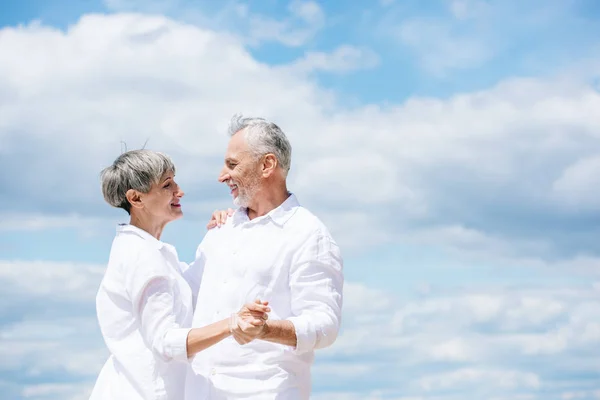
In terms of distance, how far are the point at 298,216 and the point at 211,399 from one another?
1.58 meters

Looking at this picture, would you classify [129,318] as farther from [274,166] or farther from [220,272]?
[274,166]

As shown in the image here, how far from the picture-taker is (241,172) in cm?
664

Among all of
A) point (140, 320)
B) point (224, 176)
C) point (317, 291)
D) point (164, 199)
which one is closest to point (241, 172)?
point (224, 176)

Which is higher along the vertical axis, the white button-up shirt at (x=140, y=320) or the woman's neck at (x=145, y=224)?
the woman's neck at (x=145, y=224)

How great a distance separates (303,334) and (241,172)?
4.84 ft

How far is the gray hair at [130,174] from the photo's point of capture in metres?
6.35

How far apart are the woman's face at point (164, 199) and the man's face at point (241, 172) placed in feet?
1.40

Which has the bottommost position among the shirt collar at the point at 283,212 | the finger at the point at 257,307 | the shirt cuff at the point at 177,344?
the shirt cuff at the point at 177,344

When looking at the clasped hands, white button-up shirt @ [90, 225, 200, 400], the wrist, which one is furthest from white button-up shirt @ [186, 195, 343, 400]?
the clasped hands

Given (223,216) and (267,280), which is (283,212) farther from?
(223,216)

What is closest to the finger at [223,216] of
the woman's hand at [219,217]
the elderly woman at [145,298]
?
the woman's hand at [219,217]

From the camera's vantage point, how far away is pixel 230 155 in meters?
6.75

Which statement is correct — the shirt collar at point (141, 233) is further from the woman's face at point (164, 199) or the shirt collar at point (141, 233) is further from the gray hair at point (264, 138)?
the gray hair at point (264, 138)

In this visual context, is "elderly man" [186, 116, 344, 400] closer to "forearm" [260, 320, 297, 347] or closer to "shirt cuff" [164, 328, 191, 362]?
"forearm" [260, 320, 297, 347]
